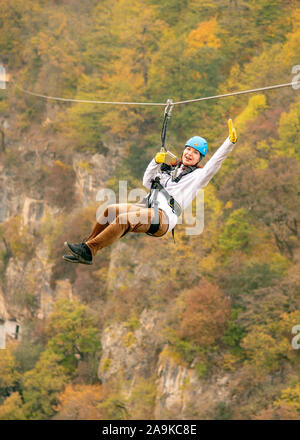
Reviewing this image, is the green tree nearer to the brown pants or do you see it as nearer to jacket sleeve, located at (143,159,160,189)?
jacket sleeve, located at (143,159,160,189)

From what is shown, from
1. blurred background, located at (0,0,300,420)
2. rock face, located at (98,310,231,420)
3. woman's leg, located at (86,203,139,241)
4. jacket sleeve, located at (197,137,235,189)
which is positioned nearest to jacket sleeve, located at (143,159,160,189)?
jacket sleeve, located at (197,137,235,189)

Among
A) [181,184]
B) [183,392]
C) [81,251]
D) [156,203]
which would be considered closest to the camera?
[81,251]

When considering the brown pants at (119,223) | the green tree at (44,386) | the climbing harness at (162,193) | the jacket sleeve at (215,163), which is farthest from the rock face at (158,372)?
the brown pants at (119,223)

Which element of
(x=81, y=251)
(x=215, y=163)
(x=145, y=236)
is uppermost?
(x=145, y=236)

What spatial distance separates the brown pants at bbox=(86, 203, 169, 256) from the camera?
9547 millimetres

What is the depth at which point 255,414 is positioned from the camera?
29.0m

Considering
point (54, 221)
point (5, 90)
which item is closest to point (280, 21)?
point (54, 221)

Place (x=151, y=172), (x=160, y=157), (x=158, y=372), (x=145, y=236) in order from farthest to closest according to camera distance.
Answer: (x=145, y=236)
(x=158, y=372)
(x=151, y=172)
(x=160, y=157)

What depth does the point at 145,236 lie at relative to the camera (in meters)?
40.3

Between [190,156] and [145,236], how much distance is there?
1183 inches

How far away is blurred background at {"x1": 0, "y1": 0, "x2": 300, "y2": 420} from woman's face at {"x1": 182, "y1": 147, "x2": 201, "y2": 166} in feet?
62.0

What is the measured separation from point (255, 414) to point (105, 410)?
10.1m

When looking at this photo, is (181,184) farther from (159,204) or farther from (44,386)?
(44,386)

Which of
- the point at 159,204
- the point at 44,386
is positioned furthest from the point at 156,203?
the point at 44,386
